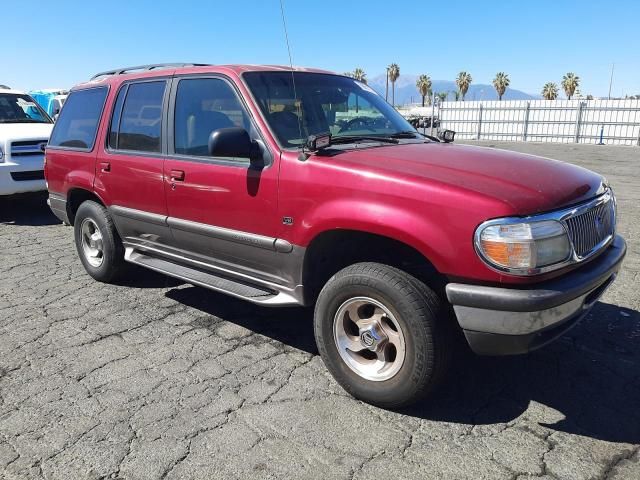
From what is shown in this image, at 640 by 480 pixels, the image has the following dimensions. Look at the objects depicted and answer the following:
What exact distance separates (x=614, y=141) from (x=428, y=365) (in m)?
27.9

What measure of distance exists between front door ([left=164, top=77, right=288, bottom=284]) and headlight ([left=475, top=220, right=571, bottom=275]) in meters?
1.31

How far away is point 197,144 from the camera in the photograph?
3768 millimetres

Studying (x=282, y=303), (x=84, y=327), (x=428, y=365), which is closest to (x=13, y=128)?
(x=84, y=327)

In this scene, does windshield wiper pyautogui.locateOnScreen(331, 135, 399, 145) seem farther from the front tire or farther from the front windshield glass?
the front tire

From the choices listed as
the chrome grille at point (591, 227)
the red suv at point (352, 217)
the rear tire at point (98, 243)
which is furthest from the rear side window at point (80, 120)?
the chrome grille at point (591, 227)

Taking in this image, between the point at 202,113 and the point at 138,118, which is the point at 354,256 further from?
the point at 138,118

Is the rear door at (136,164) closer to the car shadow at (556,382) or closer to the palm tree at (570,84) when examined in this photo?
the car shadow at (556,382)

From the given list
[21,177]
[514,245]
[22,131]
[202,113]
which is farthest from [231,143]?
[22,131]

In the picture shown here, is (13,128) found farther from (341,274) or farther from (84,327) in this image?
(341,274)

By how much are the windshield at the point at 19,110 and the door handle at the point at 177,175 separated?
6645mm

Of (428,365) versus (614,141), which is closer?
(428,365)

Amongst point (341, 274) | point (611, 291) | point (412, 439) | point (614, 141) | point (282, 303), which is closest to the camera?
point (412, 439)

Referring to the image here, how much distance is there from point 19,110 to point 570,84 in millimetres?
71389

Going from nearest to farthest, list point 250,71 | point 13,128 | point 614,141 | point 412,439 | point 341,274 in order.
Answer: point 412,439 < point 341,274 < point 250,71 < point 13,128 < point 614,141
